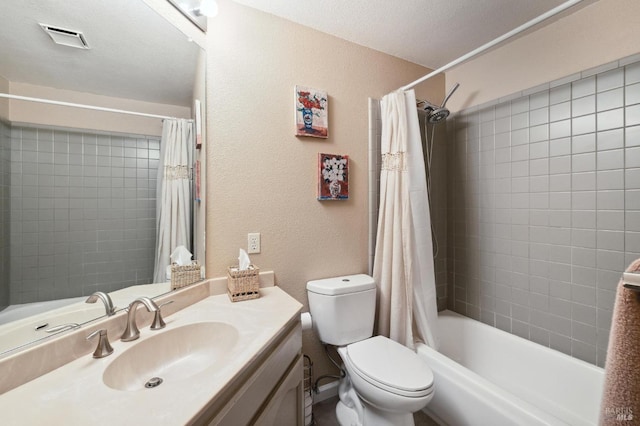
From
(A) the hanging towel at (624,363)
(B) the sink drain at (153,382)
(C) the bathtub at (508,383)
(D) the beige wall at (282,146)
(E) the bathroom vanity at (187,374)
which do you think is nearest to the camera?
(A) the hanging towel at (624,363)

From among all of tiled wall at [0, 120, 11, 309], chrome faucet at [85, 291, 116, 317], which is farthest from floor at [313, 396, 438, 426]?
tiled wall at [0, 120, 11, 309]

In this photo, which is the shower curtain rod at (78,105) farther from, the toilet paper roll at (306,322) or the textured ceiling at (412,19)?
the toilet paper roll at (306,322)

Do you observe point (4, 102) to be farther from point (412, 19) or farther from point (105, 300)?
point (412, 19)

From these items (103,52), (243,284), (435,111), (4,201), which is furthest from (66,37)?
(435,111)

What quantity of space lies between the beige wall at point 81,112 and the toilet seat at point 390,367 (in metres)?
1.46

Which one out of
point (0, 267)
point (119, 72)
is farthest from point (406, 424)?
point (119, 72)

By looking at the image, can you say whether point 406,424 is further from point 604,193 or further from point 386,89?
point 386,89

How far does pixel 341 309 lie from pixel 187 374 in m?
0.84

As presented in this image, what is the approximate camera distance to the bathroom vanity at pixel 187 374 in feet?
1.82

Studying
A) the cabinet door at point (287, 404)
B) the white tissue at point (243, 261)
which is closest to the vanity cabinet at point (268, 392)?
the cabinet door at point (287, 404)

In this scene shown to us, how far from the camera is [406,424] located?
119 cm

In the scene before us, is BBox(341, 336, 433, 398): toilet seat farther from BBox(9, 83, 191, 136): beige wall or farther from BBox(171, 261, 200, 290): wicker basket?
BBox(9, 83, 191, 136): beige wall

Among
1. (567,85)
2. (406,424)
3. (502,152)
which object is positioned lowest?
(406,424)

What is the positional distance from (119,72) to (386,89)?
1.62 meters
